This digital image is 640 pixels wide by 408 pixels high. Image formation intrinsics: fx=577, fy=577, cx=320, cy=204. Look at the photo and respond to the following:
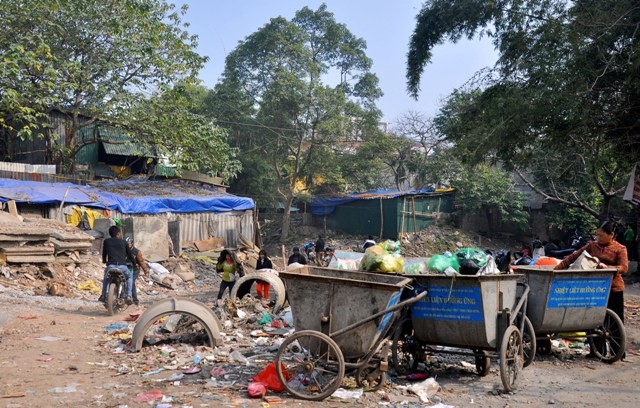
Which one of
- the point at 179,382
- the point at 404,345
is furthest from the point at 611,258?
the point at 179,382

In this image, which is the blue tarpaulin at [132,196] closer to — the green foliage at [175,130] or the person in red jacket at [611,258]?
the green foliage at [175,130]

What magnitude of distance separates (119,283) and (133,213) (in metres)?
9.89

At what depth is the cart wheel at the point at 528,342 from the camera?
6328mm

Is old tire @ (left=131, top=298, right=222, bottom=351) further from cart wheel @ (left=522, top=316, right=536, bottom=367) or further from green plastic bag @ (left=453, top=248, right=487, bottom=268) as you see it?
cart wheel @ (left=522, top=316, right=536, bottom=367)

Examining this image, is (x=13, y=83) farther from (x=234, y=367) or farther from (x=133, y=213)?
(x=234, y=367)

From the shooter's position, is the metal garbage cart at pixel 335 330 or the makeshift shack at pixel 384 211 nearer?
the metal garbage cart at pixel 335 330

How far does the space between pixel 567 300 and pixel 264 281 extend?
496 centimetres

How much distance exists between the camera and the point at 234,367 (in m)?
6.23

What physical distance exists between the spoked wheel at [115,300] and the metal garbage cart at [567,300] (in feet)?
22.1

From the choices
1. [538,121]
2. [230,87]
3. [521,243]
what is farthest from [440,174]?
[538,121]

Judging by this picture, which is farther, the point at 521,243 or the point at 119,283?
the point at 521,243

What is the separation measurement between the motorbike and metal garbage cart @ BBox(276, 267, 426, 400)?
17.5ft

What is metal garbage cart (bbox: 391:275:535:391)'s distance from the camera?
18.3 ft

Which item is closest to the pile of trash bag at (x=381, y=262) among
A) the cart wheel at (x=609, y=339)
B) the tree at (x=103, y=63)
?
the cart wheel at (x=609, y=339)
